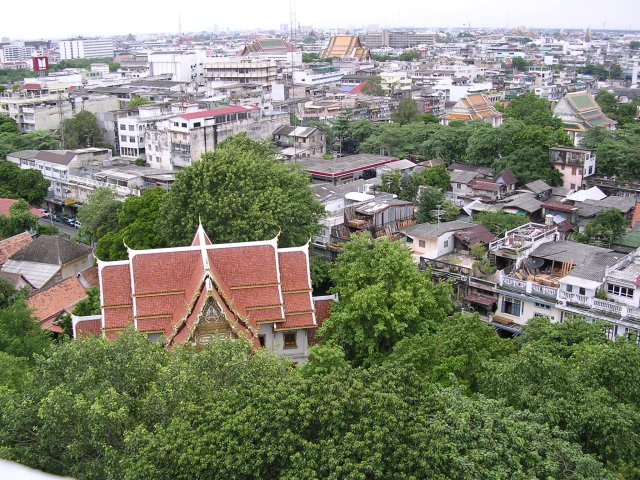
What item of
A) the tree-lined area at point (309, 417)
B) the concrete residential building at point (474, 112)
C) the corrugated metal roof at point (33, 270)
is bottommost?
the corrugated metal roof at point (33, 270)

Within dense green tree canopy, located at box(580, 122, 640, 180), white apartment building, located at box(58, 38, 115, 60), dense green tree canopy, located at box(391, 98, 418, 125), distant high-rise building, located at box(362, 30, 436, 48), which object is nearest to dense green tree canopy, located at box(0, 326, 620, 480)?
dense green tree canopy, located at box(580, 122, 640, 180)

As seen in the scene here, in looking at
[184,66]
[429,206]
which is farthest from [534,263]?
[184,66]

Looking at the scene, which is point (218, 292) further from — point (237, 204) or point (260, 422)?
point (260, 422)

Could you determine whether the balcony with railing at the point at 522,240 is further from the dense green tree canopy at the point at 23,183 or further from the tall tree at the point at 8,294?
the dense green tree canopy at the point at 23,183

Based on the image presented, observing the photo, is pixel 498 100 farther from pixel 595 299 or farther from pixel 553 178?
pixel 595 299

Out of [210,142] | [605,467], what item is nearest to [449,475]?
[605,467]

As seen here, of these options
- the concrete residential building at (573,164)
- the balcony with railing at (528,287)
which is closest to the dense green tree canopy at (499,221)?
the balcony with railing at (528,287)
